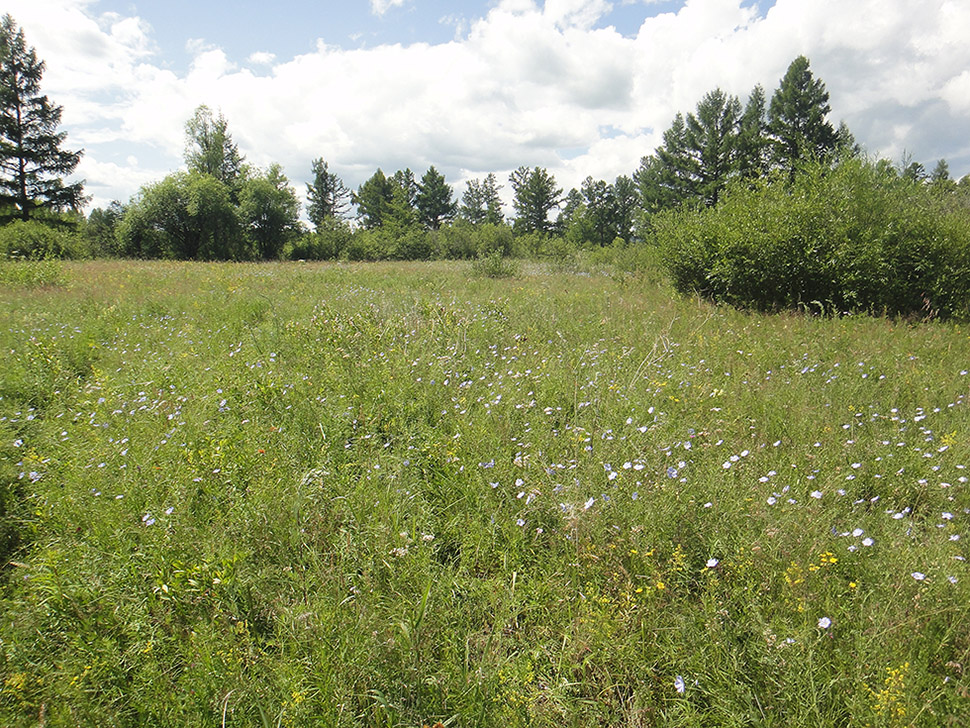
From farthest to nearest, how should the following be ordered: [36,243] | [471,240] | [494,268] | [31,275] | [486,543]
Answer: [471,240]
[36,243]
[494,268]
[31,275]
[486,543]

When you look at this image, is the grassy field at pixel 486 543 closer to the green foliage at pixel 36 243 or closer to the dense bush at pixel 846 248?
the dense bush at pixel 846 248

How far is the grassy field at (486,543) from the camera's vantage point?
194cm

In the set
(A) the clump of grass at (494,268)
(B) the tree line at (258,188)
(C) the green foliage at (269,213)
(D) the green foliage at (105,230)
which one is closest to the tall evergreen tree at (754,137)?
(B) the tree line at (258,188)

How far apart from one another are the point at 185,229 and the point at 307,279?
3023cm

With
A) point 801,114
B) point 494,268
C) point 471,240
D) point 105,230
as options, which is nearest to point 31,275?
point 494,268

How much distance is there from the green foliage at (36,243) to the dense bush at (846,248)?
2297cm

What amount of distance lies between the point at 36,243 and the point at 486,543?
1038 inches

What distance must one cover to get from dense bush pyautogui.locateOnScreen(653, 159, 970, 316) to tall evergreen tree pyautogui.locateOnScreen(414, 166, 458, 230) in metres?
56.9

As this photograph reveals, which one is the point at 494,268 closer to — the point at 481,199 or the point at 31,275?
the point at 31,275

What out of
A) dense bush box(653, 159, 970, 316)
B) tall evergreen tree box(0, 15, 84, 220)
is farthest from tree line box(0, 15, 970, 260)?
dense bush box(653, 159, 970, 316)

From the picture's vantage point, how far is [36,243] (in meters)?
19.7

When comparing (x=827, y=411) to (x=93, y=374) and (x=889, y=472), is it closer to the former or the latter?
(x=889, y=472)

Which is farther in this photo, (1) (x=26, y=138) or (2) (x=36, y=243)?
(1) (x=26, y=138)

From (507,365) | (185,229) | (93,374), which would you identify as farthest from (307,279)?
(185,229)
